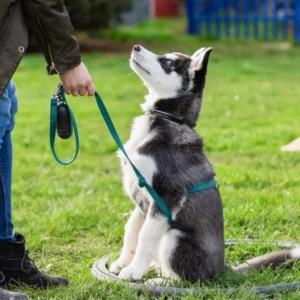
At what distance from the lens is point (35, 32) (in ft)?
12.3

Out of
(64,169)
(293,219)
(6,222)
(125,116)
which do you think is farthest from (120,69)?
(6,222)

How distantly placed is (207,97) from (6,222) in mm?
7387

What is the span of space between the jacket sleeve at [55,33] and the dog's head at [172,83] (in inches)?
19.8

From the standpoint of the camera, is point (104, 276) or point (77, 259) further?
point (77, 259)

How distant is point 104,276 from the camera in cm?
411

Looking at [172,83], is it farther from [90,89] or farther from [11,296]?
[11,296]

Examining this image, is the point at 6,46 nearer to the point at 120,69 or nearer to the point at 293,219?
the point at 293,219

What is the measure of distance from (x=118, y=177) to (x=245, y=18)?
47.7 ft

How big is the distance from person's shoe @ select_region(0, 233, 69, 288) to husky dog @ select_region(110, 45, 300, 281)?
1.32 feet

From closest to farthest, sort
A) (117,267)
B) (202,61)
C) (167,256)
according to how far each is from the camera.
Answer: (167,256), (202,61), (117,267)

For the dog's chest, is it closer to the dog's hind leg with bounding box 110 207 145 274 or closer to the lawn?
the dog's hind leg with bounding box 110 207 145 274

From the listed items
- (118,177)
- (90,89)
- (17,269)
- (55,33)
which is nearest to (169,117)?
(90,89)

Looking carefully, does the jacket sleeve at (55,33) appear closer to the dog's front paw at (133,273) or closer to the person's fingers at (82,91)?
the person's fingers at (82,91)

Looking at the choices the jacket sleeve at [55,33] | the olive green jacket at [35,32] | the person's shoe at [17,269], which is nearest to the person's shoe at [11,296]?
the person's shoe at [17,269]
